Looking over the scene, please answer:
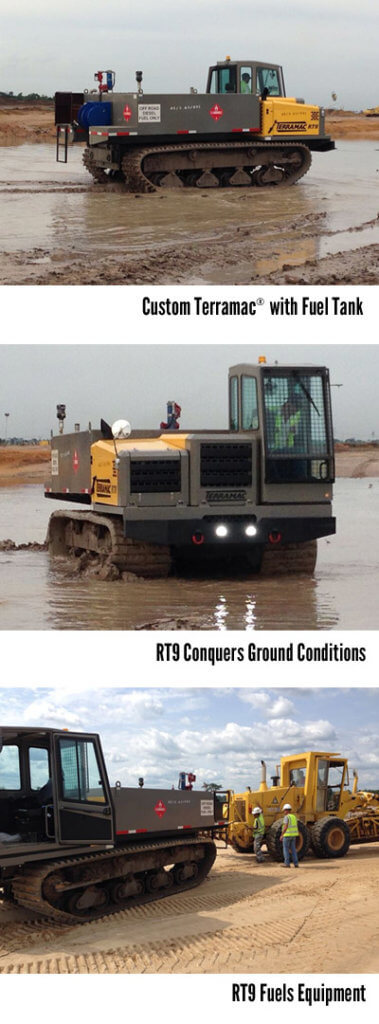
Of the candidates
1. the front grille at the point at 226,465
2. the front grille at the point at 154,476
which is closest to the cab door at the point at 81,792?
the front grille at the point at 154,476

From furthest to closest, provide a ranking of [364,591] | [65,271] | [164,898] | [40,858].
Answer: [65,271]
[364,591]
[164,898]
[40,858]

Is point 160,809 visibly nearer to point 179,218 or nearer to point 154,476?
point 154,476

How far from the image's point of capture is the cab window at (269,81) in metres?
22.2

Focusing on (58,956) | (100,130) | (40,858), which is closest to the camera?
(58,956)

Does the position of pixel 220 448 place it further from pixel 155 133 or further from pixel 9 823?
pixel 155 133

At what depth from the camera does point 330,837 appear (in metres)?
15.2

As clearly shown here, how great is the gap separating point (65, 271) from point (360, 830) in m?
8.40

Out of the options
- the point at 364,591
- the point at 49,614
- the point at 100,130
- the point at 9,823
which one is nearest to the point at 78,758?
the point at 9,823

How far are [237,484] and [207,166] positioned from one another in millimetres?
10100

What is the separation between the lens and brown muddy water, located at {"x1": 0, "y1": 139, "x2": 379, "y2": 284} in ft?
53.4

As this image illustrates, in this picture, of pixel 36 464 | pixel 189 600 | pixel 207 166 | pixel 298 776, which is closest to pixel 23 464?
pixel 36 464

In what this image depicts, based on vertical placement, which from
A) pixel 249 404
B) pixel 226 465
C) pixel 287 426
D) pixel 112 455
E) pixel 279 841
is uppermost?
pixel 249 404

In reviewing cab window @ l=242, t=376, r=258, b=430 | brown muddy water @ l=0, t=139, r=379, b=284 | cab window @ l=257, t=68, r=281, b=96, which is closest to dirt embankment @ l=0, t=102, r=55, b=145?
brown muddy water @ l=0, t=139, r=379, b=284

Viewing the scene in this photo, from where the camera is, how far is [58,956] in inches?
369
